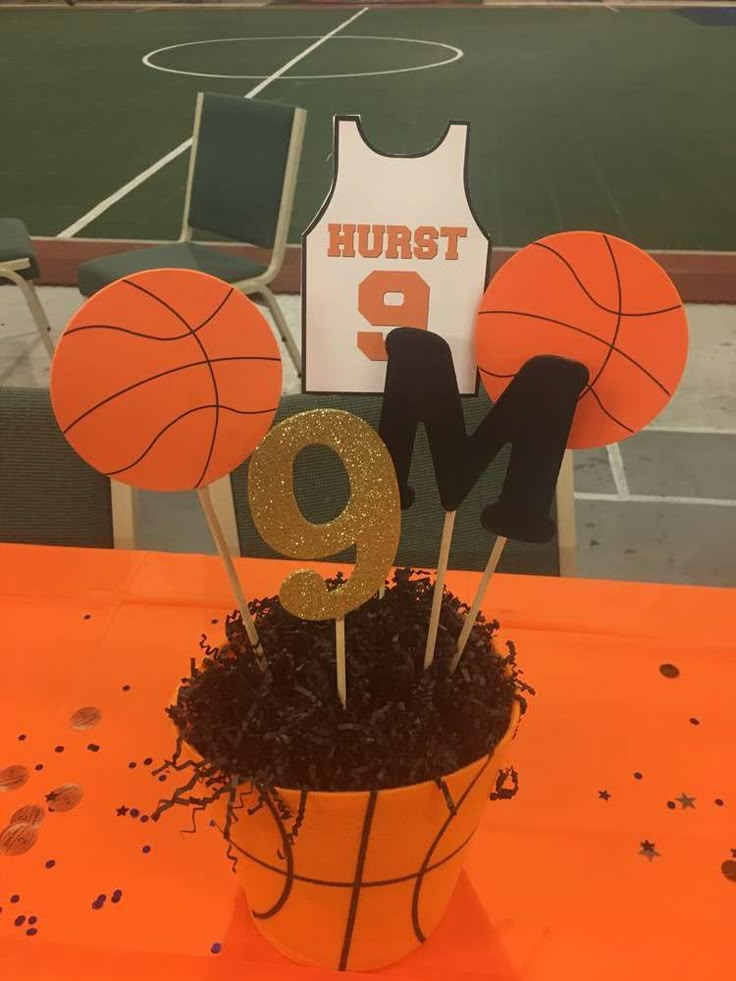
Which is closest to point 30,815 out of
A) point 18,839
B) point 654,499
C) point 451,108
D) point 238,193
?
point 18,839

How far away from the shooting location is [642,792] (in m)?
0.77

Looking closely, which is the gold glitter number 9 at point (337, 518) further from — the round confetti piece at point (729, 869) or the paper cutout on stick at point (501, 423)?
the round confetti piece at point (729, 869)

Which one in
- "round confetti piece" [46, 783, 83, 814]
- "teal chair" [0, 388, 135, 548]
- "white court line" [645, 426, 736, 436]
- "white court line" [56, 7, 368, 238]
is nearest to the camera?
"round confetti piece" [46, 783, 83, 814]

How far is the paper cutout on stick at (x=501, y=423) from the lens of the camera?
549 mm

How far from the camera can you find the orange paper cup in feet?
1.67

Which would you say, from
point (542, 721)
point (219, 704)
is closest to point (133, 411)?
point (219, 704)

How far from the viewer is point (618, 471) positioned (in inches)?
99.2

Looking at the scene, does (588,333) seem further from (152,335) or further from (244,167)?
(244,167)

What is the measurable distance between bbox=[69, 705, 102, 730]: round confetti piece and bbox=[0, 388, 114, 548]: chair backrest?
0.56 meters

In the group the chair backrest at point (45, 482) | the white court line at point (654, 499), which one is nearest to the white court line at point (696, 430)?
the white court line at point (654, 499)

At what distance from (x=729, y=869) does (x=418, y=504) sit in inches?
30.7

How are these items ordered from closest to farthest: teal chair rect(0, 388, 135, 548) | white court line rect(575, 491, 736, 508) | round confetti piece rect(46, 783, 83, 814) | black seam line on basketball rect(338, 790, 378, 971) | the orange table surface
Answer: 1. black seam line on basketball rect(338, 790, 378, 971)
2. the orange table surface
3. round confetti piece rect(46, 783, 83, 814)
4. teal chair rect(0, 388, 135, 548)
5. white court line rect(575, 491, 736, 508)

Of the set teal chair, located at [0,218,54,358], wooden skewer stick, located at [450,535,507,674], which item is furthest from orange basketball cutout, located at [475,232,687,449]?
teal chair, located at [0,218,54,358]

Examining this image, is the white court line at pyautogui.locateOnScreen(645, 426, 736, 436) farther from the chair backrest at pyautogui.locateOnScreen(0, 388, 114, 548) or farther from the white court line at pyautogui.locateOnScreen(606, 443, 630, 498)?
the chair backrest at pyautogui.locateOnScreen(0, 388, 114, 548)
